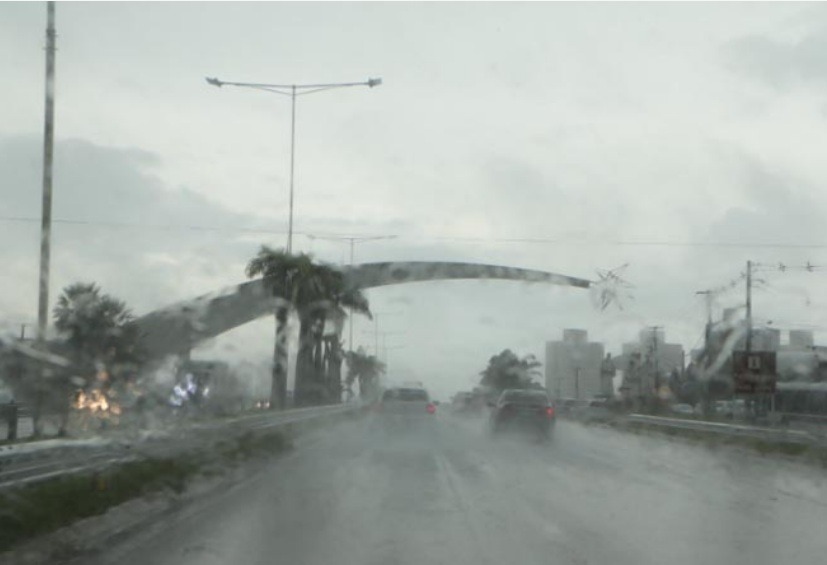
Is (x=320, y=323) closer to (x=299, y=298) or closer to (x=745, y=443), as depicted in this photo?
(x=299, y=298)

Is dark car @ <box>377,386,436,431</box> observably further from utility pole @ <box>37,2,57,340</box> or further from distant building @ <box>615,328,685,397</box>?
distant building @ <box>615,328,685,397</box>

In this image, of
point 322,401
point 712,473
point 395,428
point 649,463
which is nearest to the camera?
point 712,473

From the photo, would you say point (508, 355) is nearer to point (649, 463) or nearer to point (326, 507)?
point (649, 463)

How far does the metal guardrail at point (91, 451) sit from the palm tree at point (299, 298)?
14.5 metres

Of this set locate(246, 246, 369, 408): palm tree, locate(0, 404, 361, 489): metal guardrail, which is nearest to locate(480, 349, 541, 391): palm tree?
locate(246, 246, 369, 408): palm tree

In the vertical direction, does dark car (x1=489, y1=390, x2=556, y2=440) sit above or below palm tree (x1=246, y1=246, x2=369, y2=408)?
below

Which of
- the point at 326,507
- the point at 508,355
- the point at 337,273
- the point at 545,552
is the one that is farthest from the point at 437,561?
the point at 508,355

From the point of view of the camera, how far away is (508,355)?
9831 centimetres

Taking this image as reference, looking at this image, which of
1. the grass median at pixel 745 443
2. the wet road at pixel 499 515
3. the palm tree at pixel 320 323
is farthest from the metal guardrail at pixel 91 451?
the palm tree at pixel 320 323

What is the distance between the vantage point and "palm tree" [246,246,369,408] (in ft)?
139

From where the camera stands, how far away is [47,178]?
21.9 metres

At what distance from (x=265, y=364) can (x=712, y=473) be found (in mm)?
16425

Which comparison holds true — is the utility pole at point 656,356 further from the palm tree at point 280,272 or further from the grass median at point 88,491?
the grass median at point 88,491

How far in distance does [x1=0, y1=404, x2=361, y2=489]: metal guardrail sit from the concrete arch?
164 inches
